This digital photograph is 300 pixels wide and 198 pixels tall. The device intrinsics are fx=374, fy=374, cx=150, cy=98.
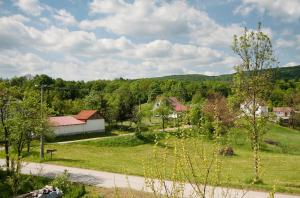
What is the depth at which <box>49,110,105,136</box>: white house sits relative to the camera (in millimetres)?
56522

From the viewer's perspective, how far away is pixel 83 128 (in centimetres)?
5978

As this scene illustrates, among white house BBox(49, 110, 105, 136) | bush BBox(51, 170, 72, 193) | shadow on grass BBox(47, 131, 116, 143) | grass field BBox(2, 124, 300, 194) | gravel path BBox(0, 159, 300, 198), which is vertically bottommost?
grass field BBox(2, 124, 300, 194)

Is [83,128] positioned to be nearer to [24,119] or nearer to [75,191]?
[24,119]

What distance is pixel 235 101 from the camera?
867 inches

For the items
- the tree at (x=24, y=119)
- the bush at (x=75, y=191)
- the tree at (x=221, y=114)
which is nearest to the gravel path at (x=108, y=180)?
the bush at (x=75, y=191)

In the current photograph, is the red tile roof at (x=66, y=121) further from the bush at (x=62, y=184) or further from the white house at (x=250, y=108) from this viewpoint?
the white house at (x=250, y=108)

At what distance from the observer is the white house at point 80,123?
5652 centimetres

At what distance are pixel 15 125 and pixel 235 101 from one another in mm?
12821

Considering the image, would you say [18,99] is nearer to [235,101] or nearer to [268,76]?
[235,101]

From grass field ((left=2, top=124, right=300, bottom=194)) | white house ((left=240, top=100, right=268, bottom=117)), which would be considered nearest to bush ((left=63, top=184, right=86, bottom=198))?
grass field ((left=2, top=124, right=300, bottom=194))

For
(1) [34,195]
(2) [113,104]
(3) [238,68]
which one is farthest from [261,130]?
(2) [113,104]

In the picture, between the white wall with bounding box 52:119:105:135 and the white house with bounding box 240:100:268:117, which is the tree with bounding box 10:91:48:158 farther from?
the white wall with bounding box 52:119:105:135

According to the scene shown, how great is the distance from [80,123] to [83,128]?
1.26 metres

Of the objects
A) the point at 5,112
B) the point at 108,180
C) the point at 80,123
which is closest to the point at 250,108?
the point at 108,180
